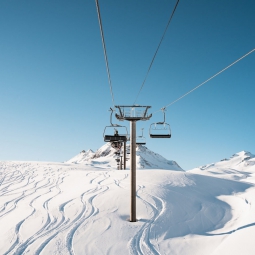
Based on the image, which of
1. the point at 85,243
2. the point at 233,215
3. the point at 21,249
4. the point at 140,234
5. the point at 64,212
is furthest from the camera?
the point at 233,215

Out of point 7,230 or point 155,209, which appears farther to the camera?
point 155,209

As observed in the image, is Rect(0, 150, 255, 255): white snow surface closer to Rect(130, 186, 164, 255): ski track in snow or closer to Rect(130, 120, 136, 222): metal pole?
Rect(130, 186, 164, 255): ski track in snow

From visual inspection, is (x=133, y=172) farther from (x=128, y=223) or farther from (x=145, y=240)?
(x=145, y=240)

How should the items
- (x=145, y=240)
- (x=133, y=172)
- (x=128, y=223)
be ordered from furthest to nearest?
(x=133, y=172), (x=128, y=223), (x=145, y=240)

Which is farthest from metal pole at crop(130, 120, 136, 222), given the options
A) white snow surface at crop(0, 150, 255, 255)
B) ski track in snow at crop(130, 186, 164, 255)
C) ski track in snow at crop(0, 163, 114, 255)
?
ski track in snow at crop(0, 163, 114, 255)

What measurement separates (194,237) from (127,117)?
4.86 metres

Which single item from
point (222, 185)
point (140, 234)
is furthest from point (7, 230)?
point (222, 185)

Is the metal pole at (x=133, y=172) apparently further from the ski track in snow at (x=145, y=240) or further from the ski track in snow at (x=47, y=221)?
the ski track in snow at (x=47, y=221)

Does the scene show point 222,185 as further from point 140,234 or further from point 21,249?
point 21,249

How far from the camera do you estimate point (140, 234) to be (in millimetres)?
7410

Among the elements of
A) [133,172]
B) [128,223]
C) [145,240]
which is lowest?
[145,240]

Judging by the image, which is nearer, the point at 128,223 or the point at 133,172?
the point at 128,223

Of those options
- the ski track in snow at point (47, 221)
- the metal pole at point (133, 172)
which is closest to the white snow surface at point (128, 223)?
the ski track in snow at point (47, 221)

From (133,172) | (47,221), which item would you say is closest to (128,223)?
(133,172)
